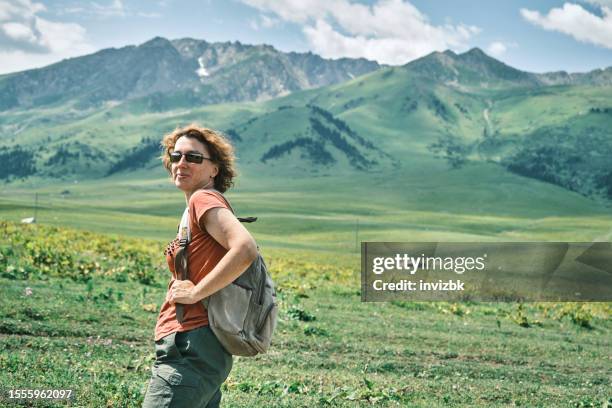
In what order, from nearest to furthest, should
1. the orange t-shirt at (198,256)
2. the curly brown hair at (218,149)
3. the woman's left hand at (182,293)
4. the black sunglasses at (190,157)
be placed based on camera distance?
the woman's left hand at (182,293) → the orange t-shirt at (198,256) → the black sunglasses at (190,157) → the curly brown hair at (218,149)

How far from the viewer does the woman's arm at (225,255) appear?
626cm

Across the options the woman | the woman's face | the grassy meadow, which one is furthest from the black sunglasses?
the grassy meadow

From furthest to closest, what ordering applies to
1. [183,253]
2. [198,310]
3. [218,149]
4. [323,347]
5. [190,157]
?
[323,347] → [218,149] → [190,157] → [183,253] → [198,310]

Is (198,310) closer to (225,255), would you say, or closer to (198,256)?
(198,256)

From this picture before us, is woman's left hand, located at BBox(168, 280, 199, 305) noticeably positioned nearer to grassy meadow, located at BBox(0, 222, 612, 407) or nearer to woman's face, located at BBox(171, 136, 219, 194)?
woman's face, located at BBox(171, 136, 219, 194)

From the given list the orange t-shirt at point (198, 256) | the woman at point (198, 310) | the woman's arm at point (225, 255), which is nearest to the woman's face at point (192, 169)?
the woman at point (198, 310)

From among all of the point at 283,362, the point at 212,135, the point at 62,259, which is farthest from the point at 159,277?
the point at 212,135

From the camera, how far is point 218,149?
7293 mm

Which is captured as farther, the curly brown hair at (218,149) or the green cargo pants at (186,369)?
the curly brown hair at (218,149)

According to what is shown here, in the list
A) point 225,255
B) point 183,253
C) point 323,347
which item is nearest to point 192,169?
point 183,253

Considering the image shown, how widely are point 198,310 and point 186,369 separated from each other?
57cm

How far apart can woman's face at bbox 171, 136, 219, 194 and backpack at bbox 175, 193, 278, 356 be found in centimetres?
48

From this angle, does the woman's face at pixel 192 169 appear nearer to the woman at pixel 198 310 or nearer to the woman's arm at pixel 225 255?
the woman at pixel 198 310

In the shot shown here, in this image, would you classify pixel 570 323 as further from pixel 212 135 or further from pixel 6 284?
pixel 212 135
